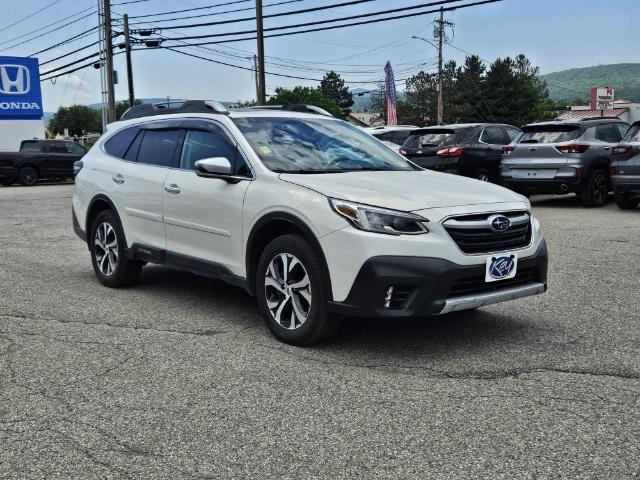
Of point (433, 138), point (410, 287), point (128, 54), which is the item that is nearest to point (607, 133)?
point (433, 138)

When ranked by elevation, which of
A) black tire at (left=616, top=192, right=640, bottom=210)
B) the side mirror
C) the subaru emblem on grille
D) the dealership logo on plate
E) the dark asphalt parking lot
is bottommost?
the dark asphalt parking lot

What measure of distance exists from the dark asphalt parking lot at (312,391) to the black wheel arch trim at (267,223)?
0.45 meters

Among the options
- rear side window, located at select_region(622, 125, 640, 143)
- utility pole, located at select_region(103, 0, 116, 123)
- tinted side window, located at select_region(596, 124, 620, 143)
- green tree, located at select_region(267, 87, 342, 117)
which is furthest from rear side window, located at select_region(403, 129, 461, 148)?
green tree, located at select_region(267, 87, 342, 117)

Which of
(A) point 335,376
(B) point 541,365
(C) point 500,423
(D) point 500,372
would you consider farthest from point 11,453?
(B) point 541,365

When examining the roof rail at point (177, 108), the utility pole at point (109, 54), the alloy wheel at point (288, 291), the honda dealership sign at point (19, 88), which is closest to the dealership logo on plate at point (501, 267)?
the alloy wheel at point (288, 291)

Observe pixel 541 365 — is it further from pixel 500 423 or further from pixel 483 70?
pixel 483 70

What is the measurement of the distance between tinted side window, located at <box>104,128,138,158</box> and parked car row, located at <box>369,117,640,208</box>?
844cm

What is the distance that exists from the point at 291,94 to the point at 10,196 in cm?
8812

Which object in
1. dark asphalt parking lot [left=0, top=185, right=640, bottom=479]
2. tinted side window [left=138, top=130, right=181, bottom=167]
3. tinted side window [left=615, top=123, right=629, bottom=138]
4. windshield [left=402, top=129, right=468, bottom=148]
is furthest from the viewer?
windshield [left=402, top=129, right=468, bottom=148]

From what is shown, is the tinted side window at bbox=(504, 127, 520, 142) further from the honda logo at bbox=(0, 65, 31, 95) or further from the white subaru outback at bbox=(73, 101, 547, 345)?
the honda logo at bbox=(0, 65, 31, 95)

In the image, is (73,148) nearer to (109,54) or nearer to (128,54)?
(109,54)

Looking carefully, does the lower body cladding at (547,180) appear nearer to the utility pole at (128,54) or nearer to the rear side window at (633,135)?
the rear side window at (633,135)

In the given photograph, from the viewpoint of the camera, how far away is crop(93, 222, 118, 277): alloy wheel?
6945 mm

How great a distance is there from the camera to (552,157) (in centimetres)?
1340
